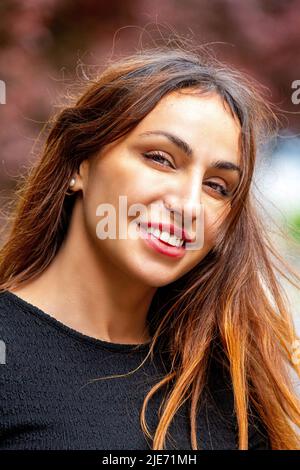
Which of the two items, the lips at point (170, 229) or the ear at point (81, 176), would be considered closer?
the lips at point (170, 229)

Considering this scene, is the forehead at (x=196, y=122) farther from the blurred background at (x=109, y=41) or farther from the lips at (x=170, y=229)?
the blurred background at (x=109, y=41)

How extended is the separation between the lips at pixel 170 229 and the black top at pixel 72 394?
28cm

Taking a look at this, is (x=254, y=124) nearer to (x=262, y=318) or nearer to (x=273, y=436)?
(x=262, y=318)

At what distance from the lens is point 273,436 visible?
175 centimetres

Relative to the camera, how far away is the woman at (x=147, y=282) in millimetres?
1531

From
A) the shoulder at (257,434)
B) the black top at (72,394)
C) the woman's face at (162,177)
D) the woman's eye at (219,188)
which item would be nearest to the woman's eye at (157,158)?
the woman's face at (162,177)

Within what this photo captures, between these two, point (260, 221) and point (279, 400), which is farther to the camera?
point (260, 221)

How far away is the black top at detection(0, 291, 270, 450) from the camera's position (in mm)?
1456

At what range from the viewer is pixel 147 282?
160 centimetres

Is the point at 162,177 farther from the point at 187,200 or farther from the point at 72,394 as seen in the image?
the point at 72,394

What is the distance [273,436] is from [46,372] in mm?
578

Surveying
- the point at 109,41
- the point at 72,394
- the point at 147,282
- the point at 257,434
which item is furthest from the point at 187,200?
the point at 109,41

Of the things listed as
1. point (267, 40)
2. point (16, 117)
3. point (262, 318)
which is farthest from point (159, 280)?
point (267, 40)

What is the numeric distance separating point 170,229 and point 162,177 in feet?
0.35
